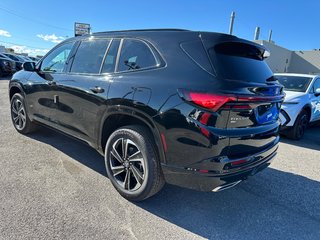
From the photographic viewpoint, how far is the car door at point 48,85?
154 inches

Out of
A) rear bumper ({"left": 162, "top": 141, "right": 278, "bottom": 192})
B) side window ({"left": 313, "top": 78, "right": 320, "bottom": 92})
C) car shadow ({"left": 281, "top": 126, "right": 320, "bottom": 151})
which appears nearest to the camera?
rear bumper ({"left": 162, "top": 141, "right": 278, "bottom": 192})

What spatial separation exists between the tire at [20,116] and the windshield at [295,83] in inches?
233

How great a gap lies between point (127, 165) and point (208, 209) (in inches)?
41.9

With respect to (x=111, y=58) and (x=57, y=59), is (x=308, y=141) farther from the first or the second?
(x=57, y=59)

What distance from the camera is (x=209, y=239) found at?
2436 millimetres

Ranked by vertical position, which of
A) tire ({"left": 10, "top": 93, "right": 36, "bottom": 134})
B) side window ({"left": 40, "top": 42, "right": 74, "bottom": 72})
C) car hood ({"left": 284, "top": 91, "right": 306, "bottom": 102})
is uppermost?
side window ({"left": 40, "top": 42, "right": 74, "bottom": 72})

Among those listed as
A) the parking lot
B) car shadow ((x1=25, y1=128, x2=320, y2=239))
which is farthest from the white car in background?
car shadow ((x1=25, y1=128, x2=320, y2=239))

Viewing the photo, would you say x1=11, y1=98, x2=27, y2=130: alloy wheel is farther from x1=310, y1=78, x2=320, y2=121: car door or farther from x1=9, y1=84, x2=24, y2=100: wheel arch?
x1=310, y1=78, x2=320, y2=121: car door

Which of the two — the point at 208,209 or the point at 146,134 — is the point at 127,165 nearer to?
the point at 146,134

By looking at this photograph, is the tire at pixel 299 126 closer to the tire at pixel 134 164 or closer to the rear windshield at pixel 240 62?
the rear windshield at pixel 240 62

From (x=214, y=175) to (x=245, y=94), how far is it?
792mm

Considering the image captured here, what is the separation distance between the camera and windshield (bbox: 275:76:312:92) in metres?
6.27

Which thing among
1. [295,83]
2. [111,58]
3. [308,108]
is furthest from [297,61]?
[111,58]

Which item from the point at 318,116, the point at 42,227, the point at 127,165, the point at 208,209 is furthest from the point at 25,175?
the point at 318,116
